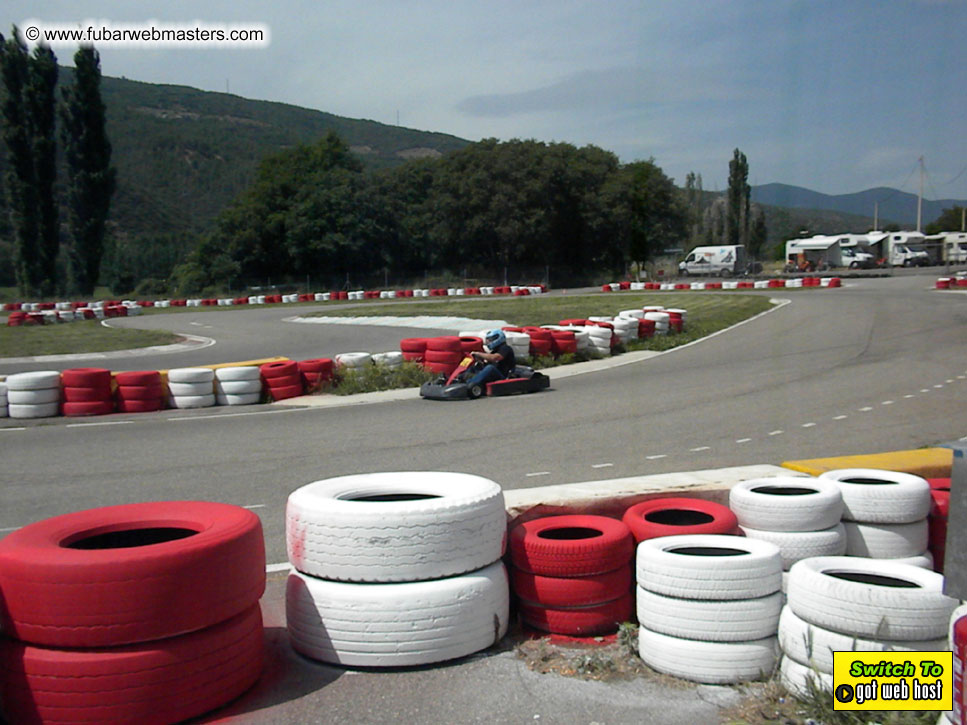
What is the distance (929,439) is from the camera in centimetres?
983

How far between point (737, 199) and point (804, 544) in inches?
2876

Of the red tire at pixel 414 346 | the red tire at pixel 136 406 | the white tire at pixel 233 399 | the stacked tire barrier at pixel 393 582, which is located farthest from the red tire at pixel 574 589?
the red tire at pixel 414 346

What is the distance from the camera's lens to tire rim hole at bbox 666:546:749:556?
4.36 meters

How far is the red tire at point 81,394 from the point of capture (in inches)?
527

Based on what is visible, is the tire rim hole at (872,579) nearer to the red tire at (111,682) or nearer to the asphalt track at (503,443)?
the asphalt track at (503,443)

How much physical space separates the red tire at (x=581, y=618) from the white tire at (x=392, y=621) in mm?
342

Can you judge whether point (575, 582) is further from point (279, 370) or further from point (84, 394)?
point (84, 394)

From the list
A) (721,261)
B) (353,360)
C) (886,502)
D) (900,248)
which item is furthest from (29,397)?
(900,248)

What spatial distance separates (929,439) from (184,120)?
7326 inches

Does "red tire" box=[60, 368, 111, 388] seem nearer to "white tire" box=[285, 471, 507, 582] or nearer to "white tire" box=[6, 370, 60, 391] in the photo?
"white tire" box=[6, 370, 60, 391]

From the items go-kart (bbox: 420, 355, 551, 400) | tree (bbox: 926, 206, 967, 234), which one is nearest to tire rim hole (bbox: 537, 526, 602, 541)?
go-kart (bbox: 420, 355, 551, 400)

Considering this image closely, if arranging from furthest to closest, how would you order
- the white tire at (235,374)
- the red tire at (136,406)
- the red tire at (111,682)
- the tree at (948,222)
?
the tree at (948,222) → the white tire at (235,374) → the red tire at (136,406) → the red tire at (111,682)

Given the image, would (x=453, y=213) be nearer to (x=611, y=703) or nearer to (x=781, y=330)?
(x=781, y=330)

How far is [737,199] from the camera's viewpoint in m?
73.6
